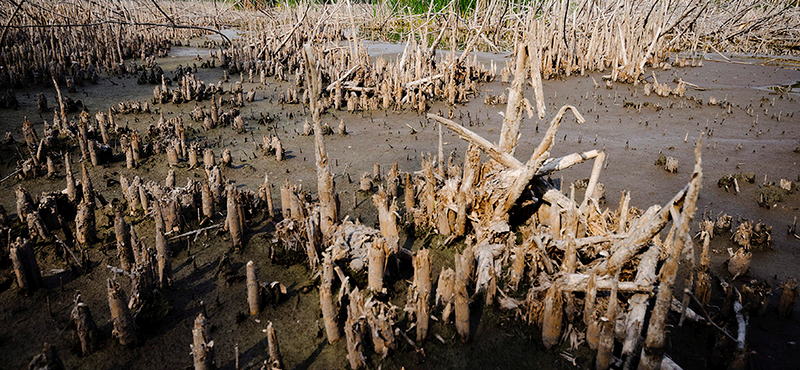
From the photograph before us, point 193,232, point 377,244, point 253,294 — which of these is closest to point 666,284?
point 377,244

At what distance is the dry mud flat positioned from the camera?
2.93m

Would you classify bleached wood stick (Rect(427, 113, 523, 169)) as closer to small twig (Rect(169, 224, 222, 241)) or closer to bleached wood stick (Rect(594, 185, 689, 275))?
bleached wood stick (Rect(594, 185, 689, 275))

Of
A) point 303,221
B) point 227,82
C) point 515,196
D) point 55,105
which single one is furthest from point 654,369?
point 227,82

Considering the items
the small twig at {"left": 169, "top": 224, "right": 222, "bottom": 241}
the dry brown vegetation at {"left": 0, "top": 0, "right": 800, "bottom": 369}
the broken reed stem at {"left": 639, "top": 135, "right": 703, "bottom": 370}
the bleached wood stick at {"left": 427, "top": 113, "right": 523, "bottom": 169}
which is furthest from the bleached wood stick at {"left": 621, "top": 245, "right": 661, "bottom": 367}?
the small twig at {"left": 169, "top": 224, "right": 222, "bottom": 241}

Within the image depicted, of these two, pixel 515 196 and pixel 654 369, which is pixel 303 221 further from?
pixel 654 369

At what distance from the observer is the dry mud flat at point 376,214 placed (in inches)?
115

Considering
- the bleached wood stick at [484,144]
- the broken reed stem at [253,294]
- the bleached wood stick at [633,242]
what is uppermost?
the bleached wood stick at [484,144]

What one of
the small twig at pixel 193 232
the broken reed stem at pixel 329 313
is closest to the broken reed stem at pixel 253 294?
the broken reed stem at pixel 329 313

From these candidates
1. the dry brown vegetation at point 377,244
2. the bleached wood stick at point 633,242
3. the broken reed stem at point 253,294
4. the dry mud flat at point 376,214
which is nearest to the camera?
the bleached wood stick at point 633,242

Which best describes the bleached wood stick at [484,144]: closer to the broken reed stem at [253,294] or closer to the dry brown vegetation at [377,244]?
the dry brown vegetation at [377,244]

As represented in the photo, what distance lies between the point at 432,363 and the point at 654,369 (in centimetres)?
124

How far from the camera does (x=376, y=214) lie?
15.7 feet

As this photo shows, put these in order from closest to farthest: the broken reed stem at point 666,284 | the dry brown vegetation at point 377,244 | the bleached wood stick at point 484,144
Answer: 1. the broken reed stem at point 666,284
2. the dry brown vegetation at point 377,244
3. the bleached wood stick at point 484,144

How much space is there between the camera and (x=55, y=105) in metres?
8.12
